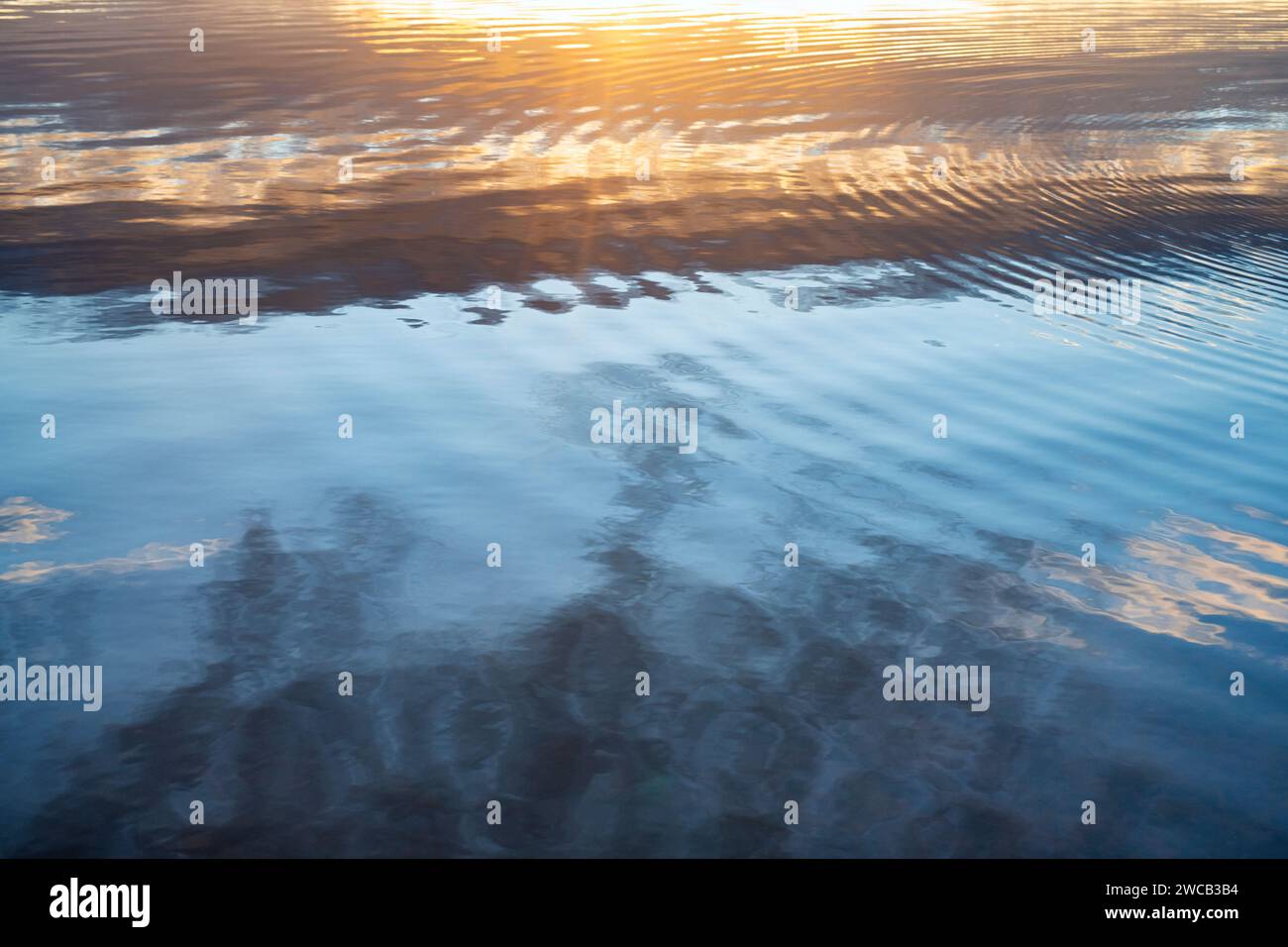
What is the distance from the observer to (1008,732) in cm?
435

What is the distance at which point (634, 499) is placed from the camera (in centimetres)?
595

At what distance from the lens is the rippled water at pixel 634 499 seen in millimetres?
4004

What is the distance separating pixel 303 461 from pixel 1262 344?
6.14 m

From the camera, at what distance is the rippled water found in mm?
4004

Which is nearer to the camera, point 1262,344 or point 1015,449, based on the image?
point 1015,449

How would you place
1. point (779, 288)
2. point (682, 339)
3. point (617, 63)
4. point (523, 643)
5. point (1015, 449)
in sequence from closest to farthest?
1. point (523, 643)
2. point (1015, 449)
3. point (682, 339)
4. point (779, 288)
5. point (617, 63)
